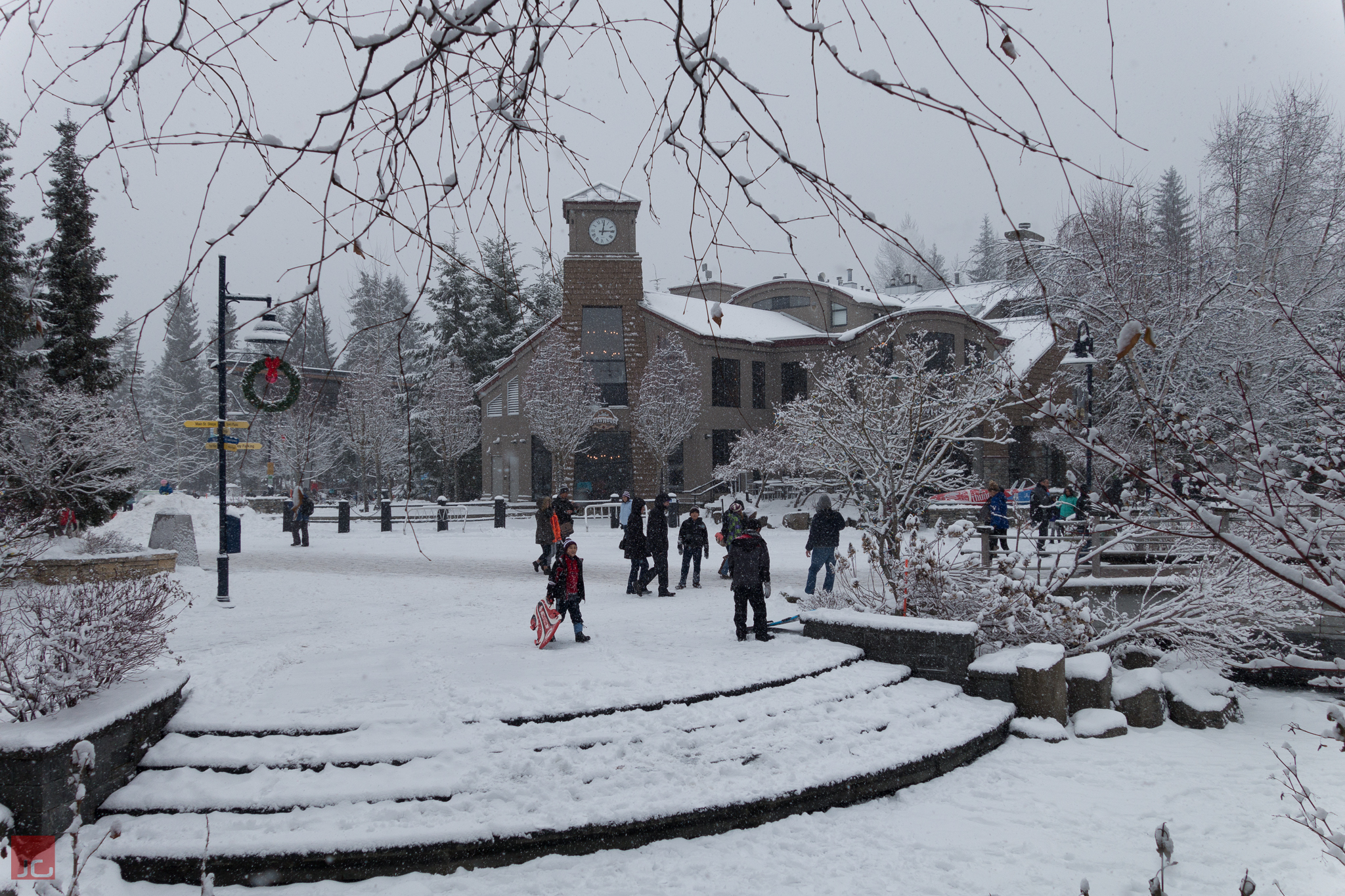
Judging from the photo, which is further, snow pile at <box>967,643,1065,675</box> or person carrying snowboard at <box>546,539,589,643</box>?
person carrying snowboard at <box>546,539,589,643</box>

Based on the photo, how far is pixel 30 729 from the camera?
5.41 meters

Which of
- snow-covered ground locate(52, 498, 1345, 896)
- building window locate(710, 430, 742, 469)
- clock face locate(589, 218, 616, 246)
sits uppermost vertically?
clock face locate(589, 218, 616, 246)

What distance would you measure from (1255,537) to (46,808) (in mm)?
12509

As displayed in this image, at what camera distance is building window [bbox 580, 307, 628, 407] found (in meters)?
35.4

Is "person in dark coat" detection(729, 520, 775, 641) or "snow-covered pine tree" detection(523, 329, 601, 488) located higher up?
"snow-covered pine tree" detection(523, 329, 601, 488)

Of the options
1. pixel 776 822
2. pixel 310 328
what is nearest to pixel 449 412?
pixel 776 822

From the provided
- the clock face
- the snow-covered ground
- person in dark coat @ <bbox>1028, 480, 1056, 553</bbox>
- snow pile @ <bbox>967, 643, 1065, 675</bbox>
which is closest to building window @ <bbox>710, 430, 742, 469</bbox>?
the clock face

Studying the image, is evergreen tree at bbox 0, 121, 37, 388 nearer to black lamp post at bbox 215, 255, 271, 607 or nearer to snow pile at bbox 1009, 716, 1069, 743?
black lamp post at bbox 215, 255, 271, 607

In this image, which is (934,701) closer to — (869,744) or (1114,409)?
(869,744)

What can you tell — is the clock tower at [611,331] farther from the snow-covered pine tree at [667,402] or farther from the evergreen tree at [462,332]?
the evergreen tree at [462,332]

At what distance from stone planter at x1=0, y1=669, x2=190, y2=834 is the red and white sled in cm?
355

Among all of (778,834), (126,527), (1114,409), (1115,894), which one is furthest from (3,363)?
(1114,409)

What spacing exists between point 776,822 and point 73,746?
4.97 metres

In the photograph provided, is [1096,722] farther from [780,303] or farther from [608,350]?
[780,303]
